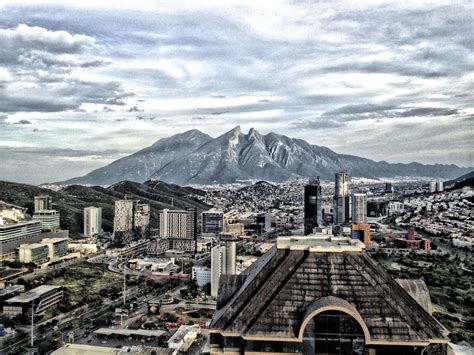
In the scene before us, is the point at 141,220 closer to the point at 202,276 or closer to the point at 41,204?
the point at 41,204

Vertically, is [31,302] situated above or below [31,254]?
below

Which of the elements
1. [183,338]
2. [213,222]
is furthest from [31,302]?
[213,222]

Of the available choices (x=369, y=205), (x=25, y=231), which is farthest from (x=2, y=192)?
(x=369, y=205)

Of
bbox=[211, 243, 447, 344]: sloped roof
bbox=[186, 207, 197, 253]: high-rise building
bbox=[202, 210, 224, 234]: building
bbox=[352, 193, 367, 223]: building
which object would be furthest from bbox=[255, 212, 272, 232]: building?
bbox=[211, 243, 447, 344]: sloped roof

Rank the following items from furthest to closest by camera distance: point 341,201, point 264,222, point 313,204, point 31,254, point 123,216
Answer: point 341,201
point 264,222
point 313,204
point 123,216
point 31,254

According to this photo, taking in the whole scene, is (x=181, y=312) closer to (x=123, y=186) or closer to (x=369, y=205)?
(x=369, y=205)

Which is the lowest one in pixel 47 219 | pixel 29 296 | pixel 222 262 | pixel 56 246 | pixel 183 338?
pixel 183 338
